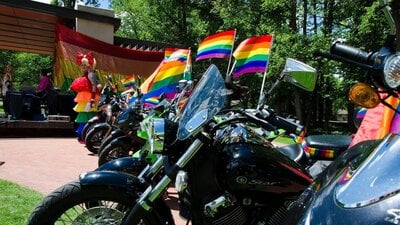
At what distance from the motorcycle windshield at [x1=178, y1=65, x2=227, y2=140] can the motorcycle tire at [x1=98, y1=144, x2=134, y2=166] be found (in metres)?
3.81

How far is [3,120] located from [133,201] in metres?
10.1

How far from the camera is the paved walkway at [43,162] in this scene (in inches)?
247

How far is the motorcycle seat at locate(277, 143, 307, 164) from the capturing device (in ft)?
12.0

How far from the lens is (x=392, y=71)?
1.54 metres

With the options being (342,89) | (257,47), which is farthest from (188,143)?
(342,89)

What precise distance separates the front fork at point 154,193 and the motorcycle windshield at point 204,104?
0.10 metres

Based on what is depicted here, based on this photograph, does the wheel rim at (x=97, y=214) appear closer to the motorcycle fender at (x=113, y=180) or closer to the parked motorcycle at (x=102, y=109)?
the motorcycle fender at (x=113, y=180)

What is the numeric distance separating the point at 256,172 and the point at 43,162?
5.85 m

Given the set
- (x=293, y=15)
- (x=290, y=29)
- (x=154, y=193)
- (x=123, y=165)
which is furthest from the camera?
(x=293, y=15)

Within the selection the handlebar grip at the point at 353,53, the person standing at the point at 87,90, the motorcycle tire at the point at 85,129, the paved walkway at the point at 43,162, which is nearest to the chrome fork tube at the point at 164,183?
the handlebar grip at the point at 353,53

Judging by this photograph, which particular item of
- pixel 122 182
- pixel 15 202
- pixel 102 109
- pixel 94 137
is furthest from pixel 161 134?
pixel 102 109

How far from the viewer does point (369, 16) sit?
1664 centimetres

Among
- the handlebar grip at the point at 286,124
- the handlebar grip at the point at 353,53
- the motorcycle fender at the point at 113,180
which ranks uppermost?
the handlebar grip at the point at 353,53

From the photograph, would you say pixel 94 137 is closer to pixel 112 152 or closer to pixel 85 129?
pixel 85 129
